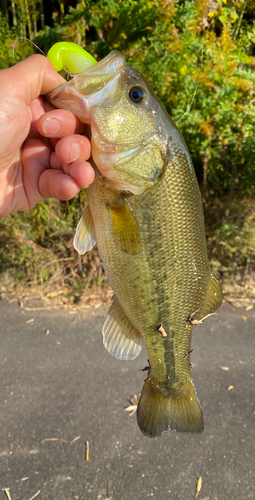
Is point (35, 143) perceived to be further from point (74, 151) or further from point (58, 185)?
point (74, 151)

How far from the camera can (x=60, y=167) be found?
1958 mm

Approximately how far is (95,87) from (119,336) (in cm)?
135

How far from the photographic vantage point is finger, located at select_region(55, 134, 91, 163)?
150 centimetres

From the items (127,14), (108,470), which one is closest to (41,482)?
(108,470)

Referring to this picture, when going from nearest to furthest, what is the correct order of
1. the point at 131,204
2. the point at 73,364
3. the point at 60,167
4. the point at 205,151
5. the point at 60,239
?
the point at 131,204
the point at 60,167
the point at 73,364
the point at 205,151
the point at 60,239

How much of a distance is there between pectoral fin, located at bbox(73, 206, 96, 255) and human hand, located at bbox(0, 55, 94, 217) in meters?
0.15

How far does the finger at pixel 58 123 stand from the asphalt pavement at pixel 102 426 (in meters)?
2.85

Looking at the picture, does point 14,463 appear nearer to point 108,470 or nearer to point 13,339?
point 108,470

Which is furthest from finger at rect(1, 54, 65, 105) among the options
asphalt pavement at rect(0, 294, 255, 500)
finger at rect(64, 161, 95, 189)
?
asphalt pavement at rect(0, 294, 255, 500)

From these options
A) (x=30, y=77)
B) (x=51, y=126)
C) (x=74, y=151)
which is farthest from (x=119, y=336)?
(x=30, y=77)

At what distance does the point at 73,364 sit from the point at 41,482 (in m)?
1.31

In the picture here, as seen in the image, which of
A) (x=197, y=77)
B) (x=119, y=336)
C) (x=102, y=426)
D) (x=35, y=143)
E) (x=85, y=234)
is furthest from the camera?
(x=197, y=77)

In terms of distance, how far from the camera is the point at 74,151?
1499mm

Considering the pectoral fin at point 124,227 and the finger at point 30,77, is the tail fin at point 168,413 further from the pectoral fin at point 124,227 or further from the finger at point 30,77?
the finger at point 30,77
